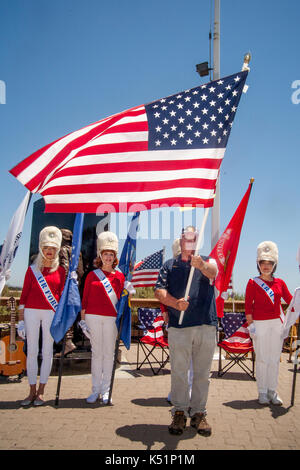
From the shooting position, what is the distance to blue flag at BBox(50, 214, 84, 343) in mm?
4746

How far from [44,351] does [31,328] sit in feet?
1.09

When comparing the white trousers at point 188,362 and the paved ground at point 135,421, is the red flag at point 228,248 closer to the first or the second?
the paved ground at point 135,421

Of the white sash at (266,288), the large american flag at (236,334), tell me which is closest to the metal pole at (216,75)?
the large american flag at (236,334)

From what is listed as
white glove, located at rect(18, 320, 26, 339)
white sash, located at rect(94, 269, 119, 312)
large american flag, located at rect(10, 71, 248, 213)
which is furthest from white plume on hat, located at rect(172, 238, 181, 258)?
white glove, located at rect(18, 320, 26, 339)

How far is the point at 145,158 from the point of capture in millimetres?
4438

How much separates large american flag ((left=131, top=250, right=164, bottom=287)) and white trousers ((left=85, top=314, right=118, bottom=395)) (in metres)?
4.70

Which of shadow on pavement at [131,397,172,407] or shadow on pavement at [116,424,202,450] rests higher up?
shadow on pavement at [116,424,202,450]

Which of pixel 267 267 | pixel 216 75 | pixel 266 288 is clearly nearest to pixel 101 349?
pixel 266 288

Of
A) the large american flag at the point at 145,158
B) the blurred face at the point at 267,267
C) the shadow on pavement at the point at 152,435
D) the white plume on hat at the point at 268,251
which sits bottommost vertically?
the shadow on pavement at the point at 152,435

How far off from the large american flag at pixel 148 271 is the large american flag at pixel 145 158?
17.9 ft

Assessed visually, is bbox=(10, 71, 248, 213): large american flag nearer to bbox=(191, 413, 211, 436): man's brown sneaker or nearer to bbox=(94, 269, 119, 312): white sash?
bbox=(94, 269, 119, 312): white sash

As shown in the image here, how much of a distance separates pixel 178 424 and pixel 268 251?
2490 millimetres

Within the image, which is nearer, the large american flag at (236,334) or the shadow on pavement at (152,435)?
the shadow on pavement at (152,435)

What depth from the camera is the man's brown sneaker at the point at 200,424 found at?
12.2 ft
